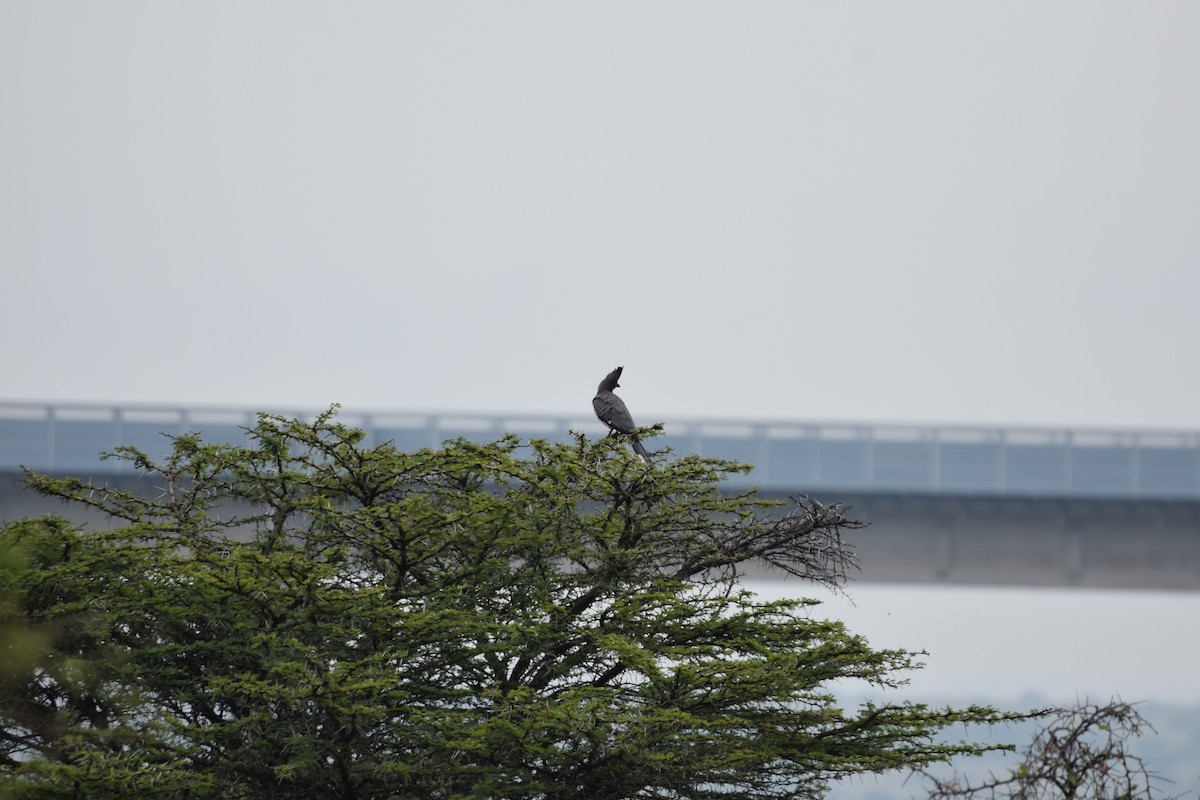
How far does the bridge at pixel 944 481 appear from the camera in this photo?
41.8m

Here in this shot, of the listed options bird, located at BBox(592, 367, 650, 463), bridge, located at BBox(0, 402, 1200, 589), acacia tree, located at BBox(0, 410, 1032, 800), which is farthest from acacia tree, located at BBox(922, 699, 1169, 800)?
bridge, located at BBox(0, 402, 1200, 589)

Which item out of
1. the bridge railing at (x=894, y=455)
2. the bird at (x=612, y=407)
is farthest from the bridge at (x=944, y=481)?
the bird at (x=612, y=407)

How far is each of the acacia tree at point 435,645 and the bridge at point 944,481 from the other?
28.3m

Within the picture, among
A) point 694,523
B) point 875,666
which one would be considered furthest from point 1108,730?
point 694,523

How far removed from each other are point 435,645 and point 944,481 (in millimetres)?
33800

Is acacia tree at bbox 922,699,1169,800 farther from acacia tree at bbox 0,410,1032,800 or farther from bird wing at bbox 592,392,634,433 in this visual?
bird wing at bbox 592,392,634,433

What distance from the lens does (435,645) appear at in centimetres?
1215

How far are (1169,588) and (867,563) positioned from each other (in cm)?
934

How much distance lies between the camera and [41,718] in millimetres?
11641

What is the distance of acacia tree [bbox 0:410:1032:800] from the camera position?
36.8 ft

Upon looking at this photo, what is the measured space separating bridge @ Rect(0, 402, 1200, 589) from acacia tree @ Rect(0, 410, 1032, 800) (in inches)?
1115

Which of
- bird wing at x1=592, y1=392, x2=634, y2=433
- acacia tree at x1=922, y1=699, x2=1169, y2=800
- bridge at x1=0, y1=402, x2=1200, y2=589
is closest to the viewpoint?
acacia tree at x1=922, y1=699, x2=1169, y2=800

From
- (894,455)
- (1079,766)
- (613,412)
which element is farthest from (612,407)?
(894,455)

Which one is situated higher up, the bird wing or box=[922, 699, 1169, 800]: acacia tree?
the bird wing
